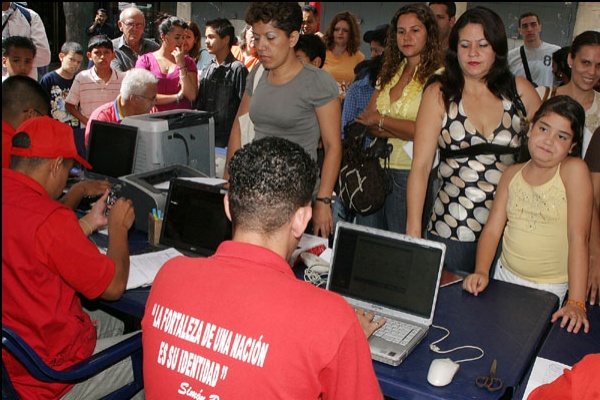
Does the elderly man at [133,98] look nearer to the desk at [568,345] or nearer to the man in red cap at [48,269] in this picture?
the man in red cap at [48,269]

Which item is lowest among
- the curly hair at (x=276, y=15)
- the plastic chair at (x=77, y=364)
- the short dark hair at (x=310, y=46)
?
the plastic chair at (x=77, y=364)

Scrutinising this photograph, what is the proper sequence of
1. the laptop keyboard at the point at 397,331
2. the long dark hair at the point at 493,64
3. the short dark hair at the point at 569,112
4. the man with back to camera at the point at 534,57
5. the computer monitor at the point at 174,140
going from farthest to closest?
the man with back to camera at the point at 534,57
the computer monitor at the point at 174,140
the long dark hair at the point at 493,64
the short dark hair at the point at 569,112
the laptop keyboard at the point at 397,331

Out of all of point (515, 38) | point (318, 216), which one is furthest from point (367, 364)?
point (515, 38)

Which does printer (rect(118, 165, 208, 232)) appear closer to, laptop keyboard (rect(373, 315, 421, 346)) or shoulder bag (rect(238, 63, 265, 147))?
shoulder bag (rect(238, 63, 265, 147))

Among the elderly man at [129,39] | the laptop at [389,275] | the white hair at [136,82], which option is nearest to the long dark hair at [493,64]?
the laptop at [389,275]

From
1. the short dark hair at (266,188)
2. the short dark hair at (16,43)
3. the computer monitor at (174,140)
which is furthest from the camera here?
the short dark hair at (16,43)

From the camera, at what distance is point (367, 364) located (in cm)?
129

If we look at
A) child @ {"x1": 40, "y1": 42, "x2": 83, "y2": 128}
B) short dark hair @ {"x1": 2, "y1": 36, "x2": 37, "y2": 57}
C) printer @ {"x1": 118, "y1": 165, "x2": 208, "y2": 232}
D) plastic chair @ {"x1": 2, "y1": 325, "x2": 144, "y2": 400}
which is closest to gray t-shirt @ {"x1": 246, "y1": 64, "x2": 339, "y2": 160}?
printer @ {"x1": 118, "y1": 165, "x2": 208, "y2": 232}

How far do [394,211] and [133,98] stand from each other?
1731mm

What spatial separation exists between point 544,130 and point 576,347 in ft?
2.78

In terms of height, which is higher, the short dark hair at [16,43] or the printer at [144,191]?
the short dark hair at [16,43]

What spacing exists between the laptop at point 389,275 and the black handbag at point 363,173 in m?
0.88

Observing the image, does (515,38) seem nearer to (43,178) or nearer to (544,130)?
(544,130)

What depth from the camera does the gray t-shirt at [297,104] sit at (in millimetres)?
3012
